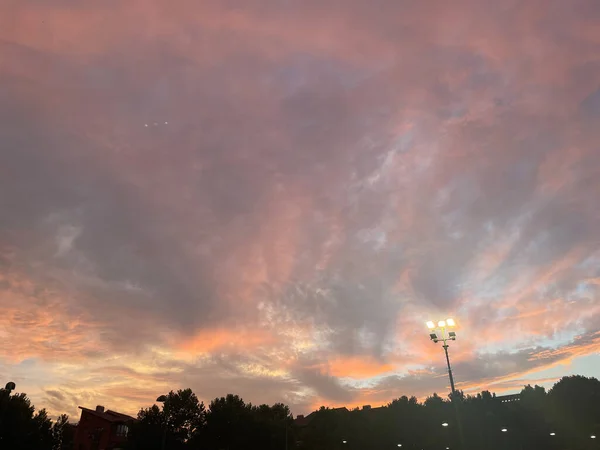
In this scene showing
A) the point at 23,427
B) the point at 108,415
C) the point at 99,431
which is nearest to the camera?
the point at 23,427

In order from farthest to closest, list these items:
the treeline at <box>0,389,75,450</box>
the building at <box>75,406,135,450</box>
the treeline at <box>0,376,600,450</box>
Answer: the building at <box>75,406,135,450</box> < the treeline at <box>0,376,600,450</box> < the treeline at <box>0,389,75,450</box>

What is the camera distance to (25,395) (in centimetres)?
5209

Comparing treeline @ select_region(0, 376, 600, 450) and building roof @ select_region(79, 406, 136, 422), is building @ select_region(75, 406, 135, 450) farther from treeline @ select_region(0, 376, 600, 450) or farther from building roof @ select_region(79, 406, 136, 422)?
treeline @ select_region(0, 376, 600, 450)

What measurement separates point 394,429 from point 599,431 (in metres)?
45.3

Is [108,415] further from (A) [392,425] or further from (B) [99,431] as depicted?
(A) [392,425]

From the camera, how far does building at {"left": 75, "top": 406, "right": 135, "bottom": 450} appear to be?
9250 cm

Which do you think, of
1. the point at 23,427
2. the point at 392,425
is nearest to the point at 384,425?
the point at 392,425

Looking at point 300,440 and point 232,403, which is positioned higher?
point 232,403

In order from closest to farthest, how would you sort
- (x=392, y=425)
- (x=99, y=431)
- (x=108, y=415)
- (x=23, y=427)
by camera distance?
(x=23, y=427) → (x=392, y=425) → (x=99, y=431) → (x=108, y=415)

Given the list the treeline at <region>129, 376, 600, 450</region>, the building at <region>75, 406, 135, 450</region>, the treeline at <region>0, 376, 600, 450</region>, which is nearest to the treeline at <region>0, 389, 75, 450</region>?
the treeline at <region>0, 376, 600, 450</region>

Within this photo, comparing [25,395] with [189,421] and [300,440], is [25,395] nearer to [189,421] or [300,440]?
[189,421]

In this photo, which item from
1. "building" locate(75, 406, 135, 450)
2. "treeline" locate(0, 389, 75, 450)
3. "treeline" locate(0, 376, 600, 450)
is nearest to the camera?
"treeline" locate(0, 389, 75, 450)

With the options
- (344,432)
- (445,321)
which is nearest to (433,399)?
(344,432)

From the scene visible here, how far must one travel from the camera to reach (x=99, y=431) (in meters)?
93.1
